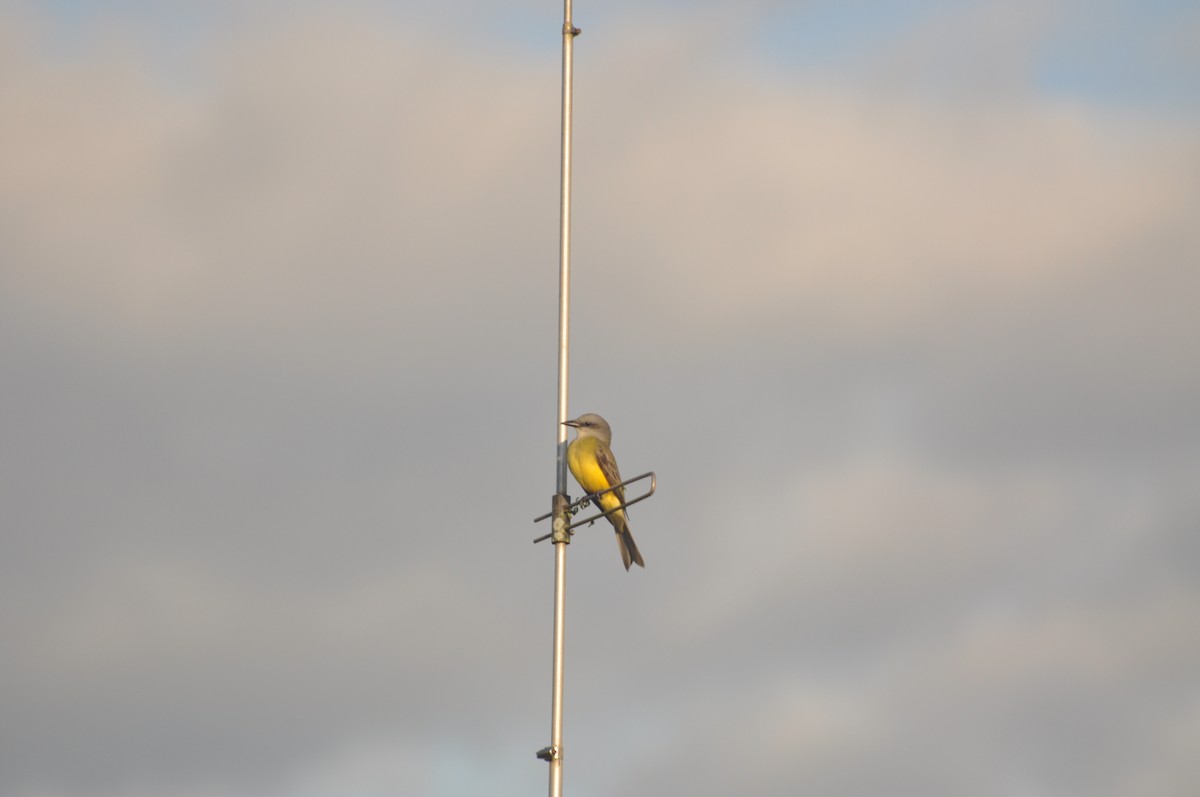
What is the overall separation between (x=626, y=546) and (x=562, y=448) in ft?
10.6

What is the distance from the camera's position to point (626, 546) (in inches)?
823

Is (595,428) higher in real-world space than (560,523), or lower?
higher

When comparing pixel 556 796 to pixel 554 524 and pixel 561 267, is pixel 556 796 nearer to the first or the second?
pixel 554 524

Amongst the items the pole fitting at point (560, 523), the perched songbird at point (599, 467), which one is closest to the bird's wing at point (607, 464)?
the perched songbird at point (599, 467)

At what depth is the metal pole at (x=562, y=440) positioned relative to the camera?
640 inches

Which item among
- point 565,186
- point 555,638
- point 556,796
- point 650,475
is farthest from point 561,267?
point 556,796

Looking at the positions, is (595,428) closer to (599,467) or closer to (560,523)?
(599,467)

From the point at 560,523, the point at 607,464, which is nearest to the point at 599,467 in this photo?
the point at 607,464

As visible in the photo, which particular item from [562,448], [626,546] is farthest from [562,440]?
[626,546]

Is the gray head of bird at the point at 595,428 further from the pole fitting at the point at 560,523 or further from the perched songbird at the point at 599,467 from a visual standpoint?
the pole fitting at the point at 560,523

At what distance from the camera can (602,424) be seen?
2078cm

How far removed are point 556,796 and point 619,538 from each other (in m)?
5.14

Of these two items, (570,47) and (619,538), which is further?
(619,538)

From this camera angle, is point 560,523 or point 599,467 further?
point 599,467
